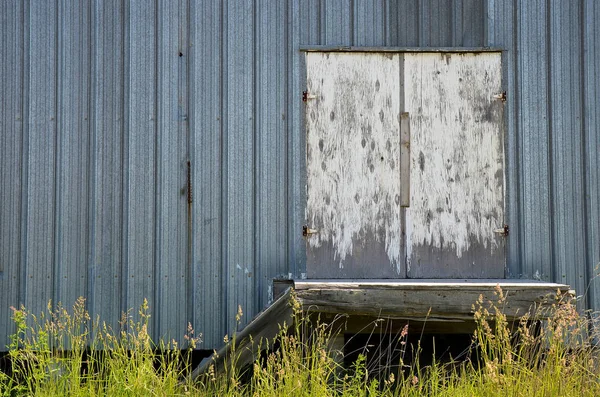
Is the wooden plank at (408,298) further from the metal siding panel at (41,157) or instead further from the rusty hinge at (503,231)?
the metal siding panel at (41,157)

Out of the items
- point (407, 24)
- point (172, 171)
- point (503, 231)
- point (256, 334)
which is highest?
point (407, 24)

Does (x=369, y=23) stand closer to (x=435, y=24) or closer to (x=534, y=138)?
(x=435, y=24)

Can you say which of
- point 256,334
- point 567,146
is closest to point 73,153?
point 256,334

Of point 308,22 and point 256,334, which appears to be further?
point 308,22

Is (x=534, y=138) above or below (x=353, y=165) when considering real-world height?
above

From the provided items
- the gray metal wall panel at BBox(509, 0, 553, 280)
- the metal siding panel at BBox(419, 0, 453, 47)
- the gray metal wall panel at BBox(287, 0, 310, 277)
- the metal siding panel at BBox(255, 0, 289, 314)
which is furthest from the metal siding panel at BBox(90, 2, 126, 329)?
the gray metal wall panel at BBox(509, 0, 553, 280)

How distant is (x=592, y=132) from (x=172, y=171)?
3.70m

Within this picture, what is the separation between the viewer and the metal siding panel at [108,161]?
20.3ft

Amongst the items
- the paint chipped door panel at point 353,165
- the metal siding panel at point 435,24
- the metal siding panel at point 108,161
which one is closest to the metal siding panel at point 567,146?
the metal siding panel at point 435,24

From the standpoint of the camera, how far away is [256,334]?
533 cm

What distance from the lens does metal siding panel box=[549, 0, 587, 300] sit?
6281 mm

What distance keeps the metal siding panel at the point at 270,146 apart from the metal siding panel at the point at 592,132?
104 inches

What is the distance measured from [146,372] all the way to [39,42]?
10.7 feet

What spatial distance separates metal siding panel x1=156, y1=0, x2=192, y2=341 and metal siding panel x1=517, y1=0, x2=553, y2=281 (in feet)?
9.67
